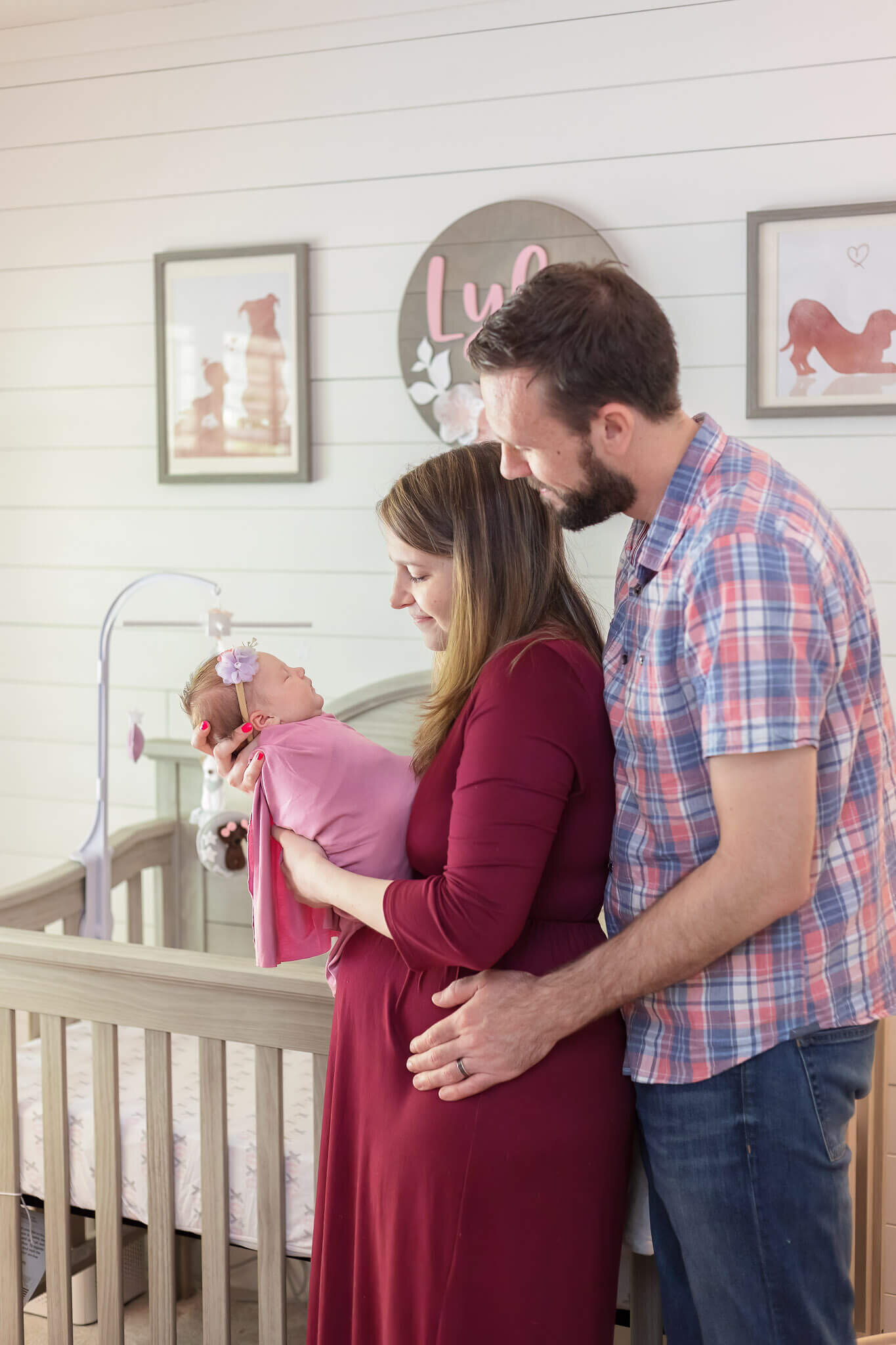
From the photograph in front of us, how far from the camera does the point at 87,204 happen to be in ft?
9.21

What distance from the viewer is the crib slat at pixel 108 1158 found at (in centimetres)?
169

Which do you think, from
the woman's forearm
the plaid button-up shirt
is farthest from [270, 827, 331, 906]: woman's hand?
the plaid button-up shirt

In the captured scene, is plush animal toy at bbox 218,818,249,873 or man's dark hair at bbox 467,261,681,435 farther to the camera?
plush animal toy at bbox 218,818,249,873

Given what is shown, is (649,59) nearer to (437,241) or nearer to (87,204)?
(437,241)

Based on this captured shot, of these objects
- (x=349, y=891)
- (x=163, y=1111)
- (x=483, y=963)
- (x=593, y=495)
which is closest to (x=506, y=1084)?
(x=483, y=963)

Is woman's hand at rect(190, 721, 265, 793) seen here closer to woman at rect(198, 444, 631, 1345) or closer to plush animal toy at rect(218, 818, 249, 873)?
woman at rect(198, 444, 631, 1345)

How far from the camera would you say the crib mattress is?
1.71m

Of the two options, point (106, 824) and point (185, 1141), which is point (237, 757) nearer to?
point (185, 1141)

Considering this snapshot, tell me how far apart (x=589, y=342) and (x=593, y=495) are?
14 cm

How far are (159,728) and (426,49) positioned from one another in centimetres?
157

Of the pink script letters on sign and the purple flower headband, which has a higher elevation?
the pink script letters on sign

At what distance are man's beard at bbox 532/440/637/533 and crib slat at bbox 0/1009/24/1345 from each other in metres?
1.16

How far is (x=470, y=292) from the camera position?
2.49 m

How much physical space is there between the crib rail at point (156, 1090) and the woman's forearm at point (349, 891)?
0.25 metres
